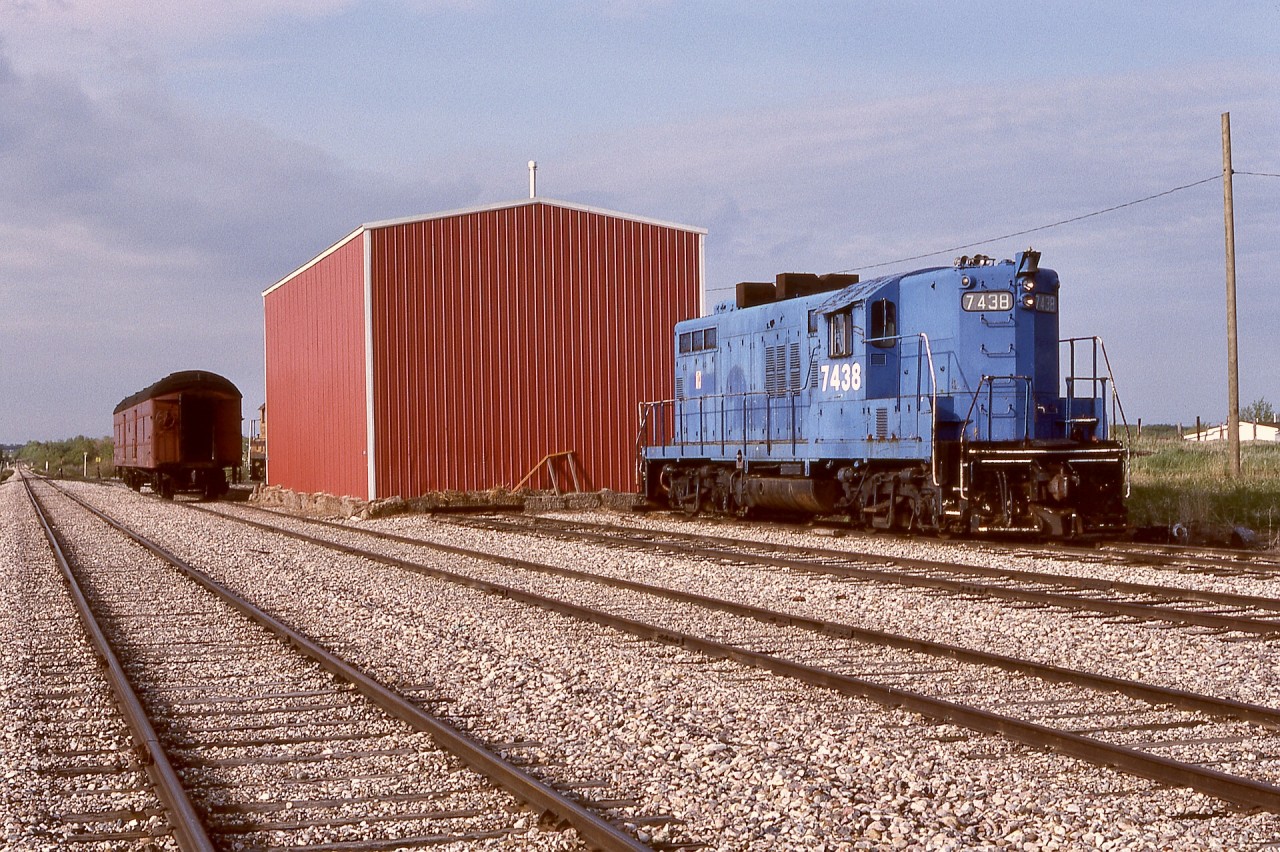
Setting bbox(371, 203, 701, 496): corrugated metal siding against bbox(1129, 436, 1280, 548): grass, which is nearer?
bbox(1129, 436, 1280, 548): grass

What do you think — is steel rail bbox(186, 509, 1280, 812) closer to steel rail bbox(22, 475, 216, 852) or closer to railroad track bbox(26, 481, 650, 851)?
railroad track bbox(26, 481, 650, 851)

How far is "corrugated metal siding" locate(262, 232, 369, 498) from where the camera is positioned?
25250 mm

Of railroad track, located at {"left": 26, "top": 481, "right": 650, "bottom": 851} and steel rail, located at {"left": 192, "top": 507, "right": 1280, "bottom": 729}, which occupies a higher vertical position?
steel rail, located at {"left": 192, "top": 507, "right": 1280, "bottom": 729}

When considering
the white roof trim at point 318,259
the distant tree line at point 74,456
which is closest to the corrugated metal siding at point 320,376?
the white roof trim at point 318,259

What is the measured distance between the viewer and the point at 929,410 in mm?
14945

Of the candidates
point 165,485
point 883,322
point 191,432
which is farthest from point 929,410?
point 165,485

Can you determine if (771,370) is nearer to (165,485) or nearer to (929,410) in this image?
(929,410)

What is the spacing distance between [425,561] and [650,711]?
8846 millimetres

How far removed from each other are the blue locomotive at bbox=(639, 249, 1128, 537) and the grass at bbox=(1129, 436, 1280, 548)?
2.35 meters

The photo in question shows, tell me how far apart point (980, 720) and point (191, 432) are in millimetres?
32795

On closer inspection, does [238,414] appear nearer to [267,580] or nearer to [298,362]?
[298,362]

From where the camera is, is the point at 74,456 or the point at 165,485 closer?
the point at 165,485

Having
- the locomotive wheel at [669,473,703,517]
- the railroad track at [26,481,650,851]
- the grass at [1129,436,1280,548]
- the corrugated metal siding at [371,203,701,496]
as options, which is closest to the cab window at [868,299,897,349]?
the grass at [1129,436,1280,548]

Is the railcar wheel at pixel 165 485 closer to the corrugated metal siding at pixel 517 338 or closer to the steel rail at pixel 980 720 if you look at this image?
the corrugated metal siding at pixel 517 338
